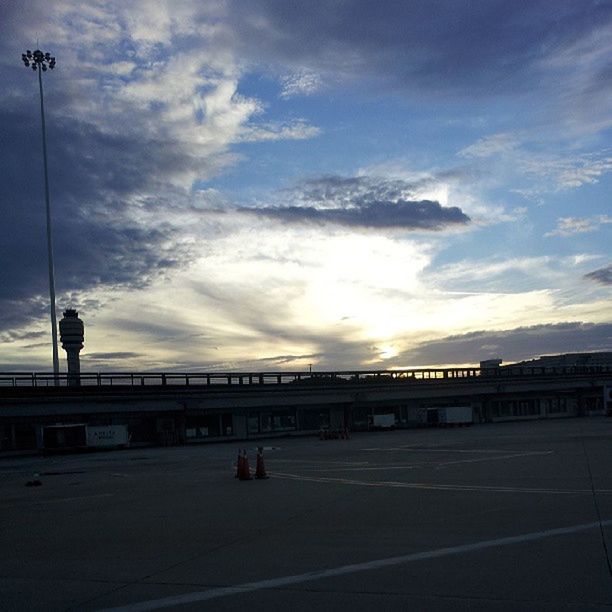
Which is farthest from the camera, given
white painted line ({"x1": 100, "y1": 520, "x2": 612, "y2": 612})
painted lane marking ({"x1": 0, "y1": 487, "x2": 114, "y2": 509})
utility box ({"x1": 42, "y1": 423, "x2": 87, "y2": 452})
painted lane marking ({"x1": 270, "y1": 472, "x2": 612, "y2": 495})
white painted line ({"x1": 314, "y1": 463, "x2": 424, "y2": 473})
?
utility box ({"x1": 42, "y1": 423, "x2": 87, "y2": 452})

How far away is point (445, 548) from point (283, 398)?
193 ft

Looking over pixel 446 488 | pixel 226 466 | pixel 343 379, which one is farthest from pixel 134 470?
pixel 343 379

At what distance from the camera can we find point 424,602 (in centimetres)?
800

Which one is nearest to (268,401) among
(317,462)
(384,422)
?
(384,422)

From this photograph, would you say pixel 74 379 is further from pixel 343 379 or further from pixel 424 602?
pixel 424 602

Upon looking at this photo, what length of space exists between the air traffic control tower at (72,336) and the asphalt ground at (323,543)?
190 feet

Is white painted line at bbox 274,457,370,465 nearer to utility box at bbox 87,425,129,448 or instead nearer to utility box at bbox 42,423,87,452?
utility box at bbox 42,423,87,452

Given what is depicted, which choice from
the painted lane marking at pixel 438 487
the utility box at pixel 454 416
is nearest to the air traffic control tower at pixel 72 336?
the utility box at pixel 454 416

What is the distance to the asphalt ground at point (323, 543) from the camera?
334 inches

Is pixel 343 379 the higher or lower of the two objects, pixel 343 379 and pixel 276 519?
the higher

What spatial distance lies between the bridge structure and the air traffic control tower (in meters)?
18.0

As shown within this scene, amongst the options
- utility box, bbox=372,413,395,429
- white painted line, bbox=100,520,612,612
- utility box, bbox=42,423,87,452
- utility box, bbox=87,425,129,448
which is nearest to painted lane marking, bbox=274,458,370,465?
white painted line, bbox=100,520,612,612

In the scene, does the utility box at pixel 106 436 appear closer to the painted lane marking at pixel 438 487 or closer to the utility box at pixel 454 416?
the utility box at pixel 454 416

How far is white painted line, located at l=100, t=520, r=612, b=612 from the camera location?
8453 millimetres
